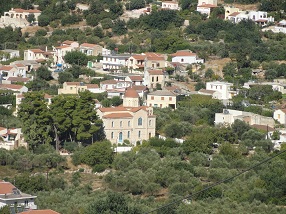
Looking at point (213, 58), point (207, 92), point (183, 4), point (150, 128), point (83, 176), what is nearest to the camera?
point (83, 176)

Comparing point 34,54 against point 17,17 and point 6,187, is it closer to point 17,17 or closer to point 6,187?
point 17,17

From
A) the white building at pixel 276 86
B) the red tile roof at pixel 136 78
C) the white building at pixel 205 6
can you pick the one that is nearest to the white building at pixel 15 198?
the red tile roof at pixel 136 78

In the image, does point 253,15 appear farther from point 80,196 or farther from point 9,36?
point 80,196

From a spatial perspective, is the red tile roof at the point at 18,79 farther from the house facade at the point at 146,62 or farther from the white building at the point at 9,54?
the white building at the point at 9,54

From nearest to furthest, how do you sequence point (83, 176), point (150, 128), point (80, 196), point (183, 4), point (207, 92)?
point (80, 196) → point (83, 176) → point (150, 128) → point (207, 92) → point (183, 4)

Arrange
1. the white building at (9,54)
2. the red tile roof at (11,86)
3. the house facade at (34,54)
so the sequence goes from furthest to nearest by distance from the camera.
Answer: the white building at (9,54)
the house facade at (34,54)
the red tile roof at (11,86)

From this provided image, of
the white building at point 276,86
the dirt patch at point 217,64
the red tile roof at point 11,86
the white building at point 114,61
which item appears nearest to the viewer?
the red tile roof at point 11,86

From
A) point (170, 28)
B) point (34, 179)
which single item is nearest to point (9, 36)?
point (170, 28)
